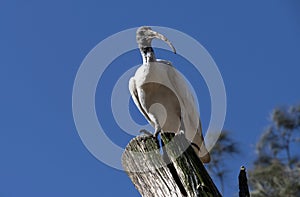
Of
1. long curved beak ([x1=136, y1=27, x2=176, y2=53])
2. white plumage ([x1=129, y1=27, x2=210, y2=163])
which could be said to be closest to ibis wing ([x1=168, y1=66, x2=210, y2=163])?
white plumage ([x1=129, y1=27, x2=210, y2=163])

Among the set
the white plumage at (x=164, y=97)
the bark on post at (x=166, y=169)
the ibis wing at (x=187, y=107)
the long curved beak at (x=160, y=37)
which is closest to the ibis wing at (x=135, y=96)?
the white plumage at (x=164, y=97)

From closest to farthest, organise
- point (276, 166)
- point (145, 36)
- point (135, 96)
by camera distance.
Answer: point (135, 96) < point (145, 36) < point (276, 166)

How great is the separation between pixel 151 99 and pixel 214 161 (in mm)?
12508

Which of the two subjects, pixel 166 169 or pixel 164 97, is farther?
pixel 164 97

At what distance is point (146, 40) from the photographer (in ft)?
26.5

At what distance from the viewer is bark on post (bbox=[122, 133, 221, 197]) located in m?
4.42

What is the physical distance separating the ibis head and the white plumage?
12mm

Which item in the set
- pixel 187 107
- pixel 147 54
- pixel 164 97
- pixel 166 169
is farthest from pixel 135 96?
pixel 166 169

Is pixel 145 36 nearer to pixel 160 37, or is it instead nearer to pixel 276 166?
pixel 160 37

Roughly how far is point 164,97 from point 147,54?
21.9 inches

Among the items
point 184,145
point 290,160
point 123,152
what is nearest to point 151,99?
point 123,152

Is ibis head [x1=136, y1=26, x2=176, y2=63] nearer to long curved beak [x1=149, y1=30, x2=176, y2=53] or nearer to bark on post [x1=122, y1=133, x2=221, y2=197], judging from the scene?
long curved beak [x1=149, y1=30, x2=176, y2=53]

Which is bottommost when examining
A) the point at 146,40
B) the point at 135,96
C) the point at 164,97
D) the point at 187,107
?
the point at 187,107

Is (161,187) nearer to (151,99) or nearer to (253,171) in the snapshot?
(151,99)
